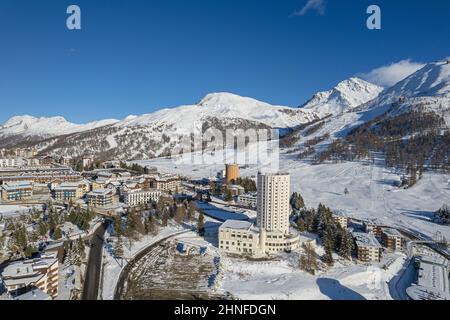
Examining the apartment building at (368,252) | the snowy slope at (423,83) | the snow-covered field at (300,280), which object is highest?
the snowy slope at (423,83)

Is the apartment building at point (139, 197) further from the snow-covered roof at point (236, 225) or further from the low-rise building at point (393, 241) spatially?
the low-rise building at point (393, 241)

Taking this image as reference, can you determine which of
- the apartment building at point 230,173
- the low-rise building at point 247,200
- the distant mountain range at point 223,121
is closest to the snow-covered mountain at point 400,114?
the distant mountain range at point 223,121

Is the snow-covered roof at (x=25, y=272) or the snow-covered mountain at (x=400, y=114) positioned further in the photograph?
the snow-covered mountain at (x=400, y=114)

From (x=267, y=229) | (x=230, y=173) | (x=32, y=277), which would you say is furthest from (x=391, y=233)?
(x=230, y=173)

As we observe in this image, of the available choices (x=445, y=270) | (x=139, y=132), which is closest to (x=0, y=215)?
(x=445, y=270)

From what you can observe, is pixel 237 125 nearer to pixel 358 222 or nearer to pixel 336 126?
pixel 336 126

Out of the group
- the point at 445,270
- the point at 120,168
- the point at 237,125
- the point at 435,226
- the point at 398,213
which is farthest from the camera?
the point at 237,125
